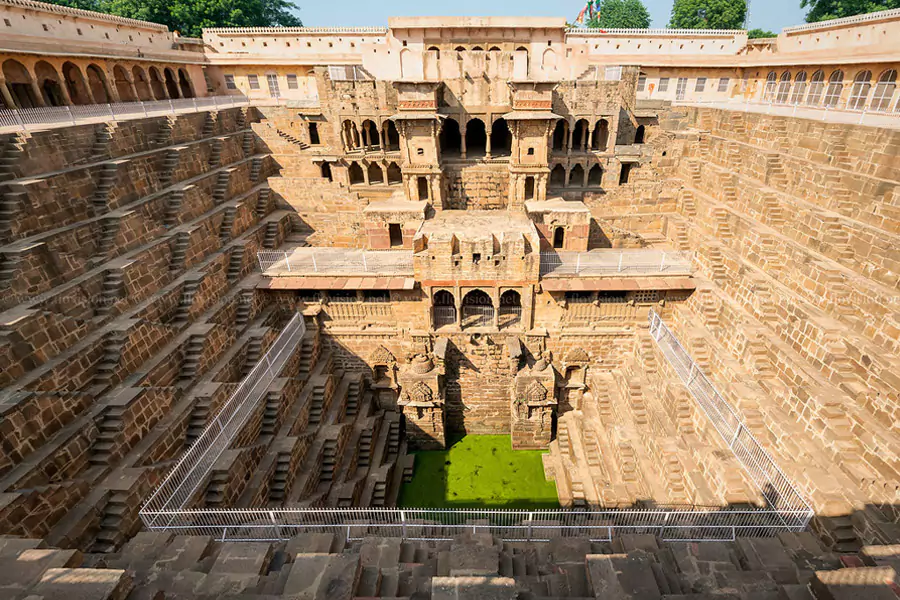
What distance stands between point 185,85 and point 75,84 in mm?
9015

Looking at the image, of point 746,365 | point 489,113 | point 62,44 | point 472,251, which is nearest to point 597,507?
point 746,365

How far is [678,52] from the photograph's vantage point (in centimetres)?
3544

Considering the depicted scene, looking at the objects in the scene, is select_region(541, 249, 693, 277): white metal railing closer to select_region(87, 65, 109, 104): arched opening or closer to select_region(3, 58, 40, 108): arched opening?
select_region(3, 58, 40, 108): arched opening

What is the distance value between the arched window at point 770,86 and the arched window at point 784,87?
0.46 metres

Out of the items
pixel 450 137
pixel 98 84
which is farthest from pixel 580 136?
pixel 98 84

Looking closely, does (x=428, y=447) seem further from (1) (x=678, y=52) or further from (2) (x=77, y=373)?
(1) (x=678, y=52)

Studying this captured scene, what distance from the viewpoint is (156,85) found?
32.2m

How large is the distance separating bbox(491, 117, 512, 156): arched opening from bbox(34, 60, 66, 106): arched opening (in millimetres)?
26681

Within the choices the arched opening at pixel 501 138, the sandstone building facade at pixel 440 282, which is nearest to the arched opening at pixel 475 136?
the sandstone building facade at pixel 440 282

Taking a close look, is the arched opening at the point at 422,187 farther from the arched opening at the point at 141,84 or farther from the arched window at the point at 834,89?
the arched window at the point at 834,89

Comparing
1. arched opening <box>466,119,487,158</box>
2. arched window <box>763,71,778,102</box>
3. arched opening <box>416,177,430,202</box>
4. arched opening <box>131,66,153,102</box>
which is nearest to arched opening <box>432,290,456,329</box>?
arched opening <box>416,177,430,202</box>

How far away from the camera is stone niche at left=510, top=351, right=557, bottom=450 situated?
60.1 feet

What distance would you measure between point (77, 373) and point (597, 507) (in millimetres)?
17301

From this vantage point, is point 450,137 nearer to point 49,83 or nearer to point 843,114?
point 843,114
